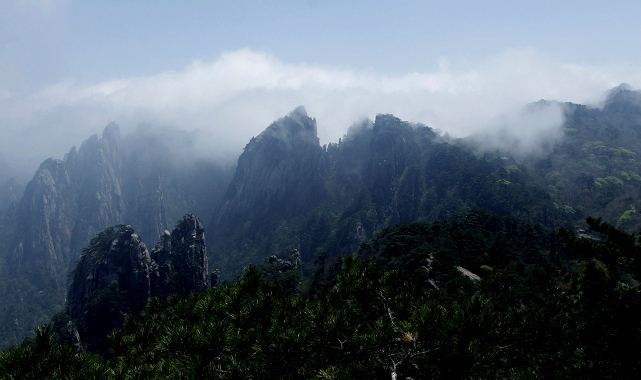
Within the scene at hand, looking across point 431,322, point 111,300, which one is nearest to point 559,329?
point 431,322

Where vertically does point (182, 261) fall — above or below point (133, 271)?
below

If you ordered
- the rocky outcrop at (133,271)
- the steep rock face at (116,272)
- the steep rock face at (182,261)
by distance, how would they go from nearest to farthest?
1. the steep rock face at (116,272)
2. the rocky outcrop at (133,271)
3. the steep rock face at (182,261)

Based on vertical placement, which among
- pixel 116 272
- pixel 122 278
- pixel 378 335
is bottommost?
pixel 122 278

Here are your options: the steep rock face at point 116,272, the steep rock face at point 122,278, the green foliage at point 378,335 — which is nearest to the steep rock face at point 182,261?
the steep rock face at point 122,278

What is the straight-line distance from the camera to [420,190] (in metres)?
187

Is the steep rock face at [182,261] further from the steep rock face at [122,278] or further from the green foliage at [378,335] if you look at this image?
the green foliage at [378,335]

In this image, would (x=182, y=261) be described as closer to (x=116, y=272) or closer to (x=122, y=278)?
(x=122, y=278)

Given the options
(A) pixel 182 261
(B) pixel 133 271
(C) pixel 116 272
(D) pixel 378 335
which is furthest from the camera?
(A) pixel 182 261

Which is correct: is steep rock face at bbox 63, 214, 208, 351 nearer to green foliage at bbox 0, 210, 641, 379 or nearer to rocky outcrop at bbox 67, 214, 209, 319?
rocky outcrop at bbox 67, 214, 209, 319

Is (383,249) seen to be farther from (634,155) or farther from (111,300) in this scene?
(634,155)

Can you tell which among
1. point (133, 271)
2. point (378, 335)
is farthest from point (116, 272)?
point (378, 335)

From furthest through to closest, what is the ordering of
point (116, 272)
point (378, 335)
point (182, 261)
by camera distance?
1. point (182, 261)
2. point (116, 272)
3. point (378, 335)

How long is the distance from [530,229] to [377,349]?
11181 centimetres

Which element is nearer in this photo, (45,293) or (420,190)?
(45,293)
